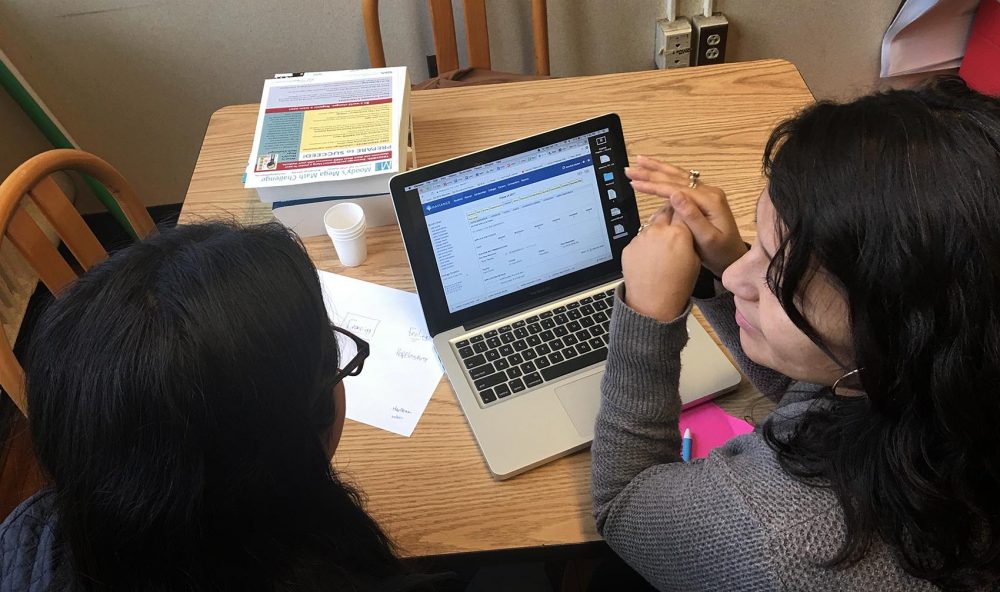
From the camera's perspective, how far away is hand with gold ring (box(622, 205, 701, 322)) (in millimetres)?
799

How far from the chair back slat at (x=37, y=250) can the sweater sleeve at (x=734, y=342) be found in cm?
89

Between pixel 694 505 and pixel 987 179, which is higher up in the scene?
pixel 987 179

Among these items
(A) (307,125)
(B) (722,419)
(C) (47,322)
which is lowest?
(B) (722,419)

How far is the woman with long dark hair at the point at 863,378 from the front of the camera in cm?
55

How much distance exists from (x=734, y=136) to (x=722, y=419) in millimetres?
559

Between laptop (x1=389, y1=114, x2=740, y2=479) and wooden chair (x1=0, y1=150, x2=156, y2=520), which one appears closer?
laptop (x1=389, y1=114, x2=740, y2=479)

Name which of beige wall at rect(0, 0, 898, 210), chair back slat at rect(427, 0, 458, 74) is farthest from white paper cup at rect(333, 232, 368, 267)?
beige wall at rect(0, 0, 898, 210)

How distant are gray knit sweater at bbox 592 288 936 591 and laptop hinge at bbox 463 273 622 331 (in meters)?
0.17

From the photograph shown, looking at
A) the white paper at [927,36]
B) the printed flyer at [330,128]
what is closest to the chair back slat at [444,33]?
the printed flyer at [330,128]

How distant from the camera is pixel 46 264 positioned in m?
1.09

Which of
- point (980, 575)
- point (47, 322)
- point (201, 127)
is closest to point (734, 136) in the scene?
point (980, 575)

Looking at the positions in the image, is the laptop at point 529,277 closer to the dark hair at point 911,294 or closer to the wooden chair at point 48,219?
the dark hair at point 911,294

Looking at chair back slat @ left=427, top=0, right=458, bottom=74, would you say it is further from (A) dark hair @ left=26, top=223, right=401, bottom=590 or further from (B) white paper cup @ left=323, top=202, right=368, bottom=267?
(A) dark hair @ left=26, top=223, right=401, bottom=590

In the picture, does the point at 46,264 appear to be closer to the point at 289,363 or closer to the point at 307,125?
the point at 307,125
